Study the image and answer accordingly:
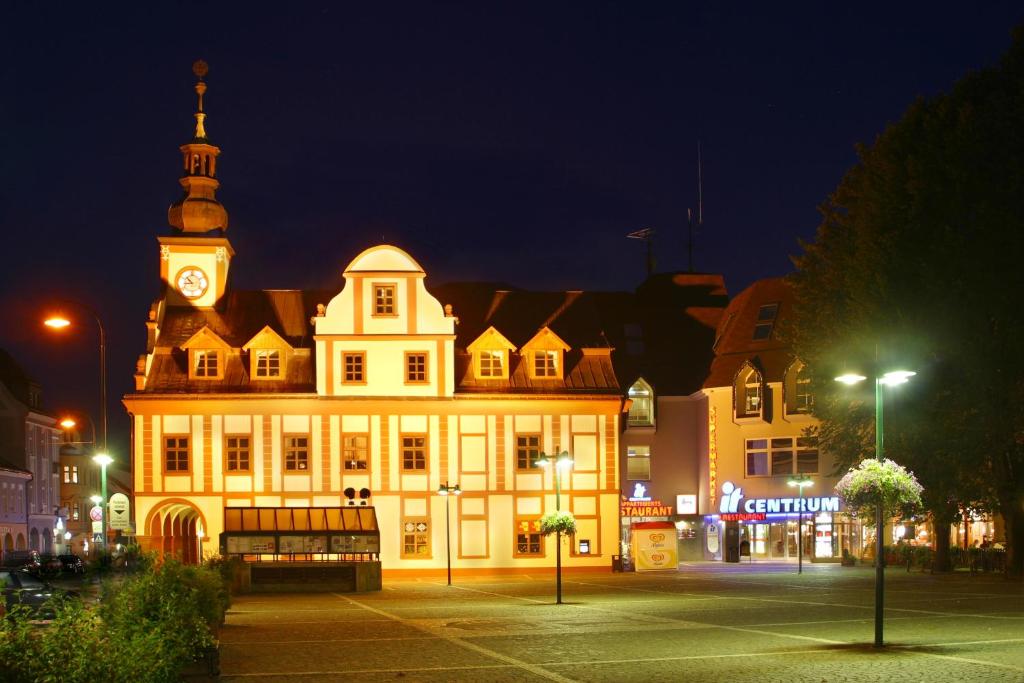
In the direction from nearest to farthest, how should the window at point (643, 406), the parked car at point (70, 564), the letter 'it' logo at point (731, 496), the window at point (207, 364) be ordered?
1. the parked car at point (70, 564)
2. the window at point (207, 364)
3. the letter 'it' logo at point (731, 496)
4. the window at point (643, 406)

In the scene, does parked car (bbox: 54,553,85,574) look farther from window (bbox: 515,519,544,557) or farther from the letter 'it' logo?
the letter 'it' logo

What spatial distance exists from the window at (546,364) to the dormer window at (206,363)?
1369cm

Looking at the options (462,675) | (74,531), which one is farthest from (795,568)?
(74,531)

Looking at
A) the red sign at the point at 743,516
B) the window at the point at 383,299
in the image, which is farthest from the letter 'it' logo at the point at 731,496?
the window at the point at 383,299

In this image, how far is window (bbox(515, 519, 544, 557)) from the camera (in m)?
59.1

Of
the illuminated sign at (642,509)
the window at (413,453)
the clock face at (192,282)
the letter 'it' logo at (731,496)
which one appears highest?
the clock face at (192,282)

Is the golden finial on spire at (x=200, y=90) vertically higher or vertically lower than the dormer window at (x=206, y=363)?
higher

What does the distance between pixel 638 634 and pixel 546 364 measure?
34379 mm

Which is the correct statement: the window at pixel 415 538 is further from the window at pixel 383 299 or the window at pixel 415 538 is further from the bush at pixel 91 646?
the bush at pixel 91 646

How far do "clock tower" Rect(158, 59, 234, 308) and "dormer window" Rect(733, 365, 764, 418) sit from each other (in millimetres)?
24819

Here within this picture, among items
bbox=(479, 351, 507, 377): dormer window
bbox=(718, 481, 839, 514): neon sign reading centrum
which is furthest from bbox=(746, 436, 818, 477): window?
bbox=(479, 351, 507, 377): dormer window

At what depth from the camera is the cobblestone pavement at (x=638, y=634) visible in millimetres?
20578

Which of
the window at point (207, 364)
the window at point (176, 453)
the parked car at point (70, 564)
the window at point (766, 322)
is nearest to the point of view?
the parked car at point (70, 564)

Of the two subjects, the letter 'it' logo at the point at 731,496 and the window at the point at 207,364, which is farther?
the letter 'it' logo at the point at 731,496
